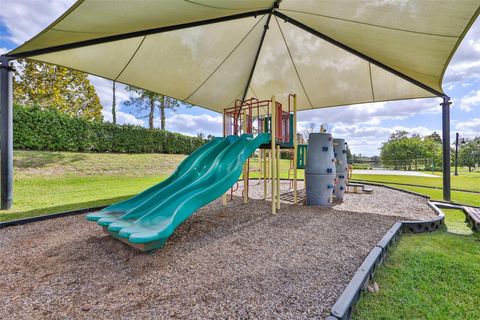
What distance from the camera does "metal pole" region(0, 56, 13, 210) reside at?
4.56 metres

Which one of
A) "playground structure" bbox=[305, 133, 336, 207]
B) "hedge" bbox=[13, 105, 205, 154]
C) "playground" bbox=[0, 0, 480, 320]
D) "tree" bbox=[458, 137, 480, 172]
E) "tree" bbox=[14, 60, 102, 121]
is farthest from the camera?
"tree" bbox=[458, 137, 480, 172]

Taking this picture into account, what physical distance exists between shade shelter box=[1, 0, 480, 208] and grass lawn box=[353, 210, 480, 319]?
3114 mm

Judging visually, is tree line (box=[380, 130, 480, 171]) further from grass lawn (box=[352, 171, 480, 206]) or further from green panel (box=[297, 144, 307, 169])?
green panel (box=[297, 144, 307, 169])

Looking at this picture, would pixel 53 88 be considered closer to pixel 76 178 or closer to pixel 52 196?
pixel 76 178

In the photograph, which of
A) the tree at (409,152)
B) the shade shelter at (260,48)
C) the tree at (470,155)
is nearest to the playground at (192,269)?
the shade shelter at (260,48)

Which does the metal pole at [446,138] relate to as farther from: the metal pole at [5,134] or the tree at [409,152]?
the tree at [409,152]

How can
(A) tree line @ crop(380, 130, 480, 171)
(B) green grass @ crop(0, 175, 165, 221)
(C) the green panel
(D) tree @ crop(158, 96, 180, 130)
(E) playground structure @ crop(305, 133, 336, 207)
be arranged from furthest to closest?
(A) tree line @ crop(380, 130, 480, 171) → (D) tree @ crop(158, 96, 180, 130) → (C) the green panel → (E) playground structure @ crop(305, 133, 336, 207) → (B) green grass @ crop(0, 175, 165, 221)

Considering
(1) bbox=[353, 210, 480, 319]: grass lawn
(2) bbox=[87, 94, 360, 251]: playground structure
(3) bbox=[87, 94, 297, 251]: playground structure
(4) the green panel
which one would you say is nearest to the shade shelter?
(2) bbox=[87, 94, 360, 251]: playground structure

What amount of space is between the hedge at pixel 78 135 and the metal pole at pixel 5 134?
640 centimetres

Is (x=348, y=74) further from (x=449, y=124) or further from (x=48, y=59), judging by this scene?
(x=48, y=59)

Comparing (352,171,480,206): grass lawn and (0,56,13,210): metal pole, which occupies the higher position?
(0,56,13,210): metal pole

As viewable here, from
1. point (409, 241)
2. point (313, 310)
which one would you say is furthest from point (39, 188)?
point (409, 241)

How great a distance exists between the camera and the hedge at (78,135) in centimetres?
984

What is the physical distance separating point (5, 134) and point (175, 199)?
404cm
